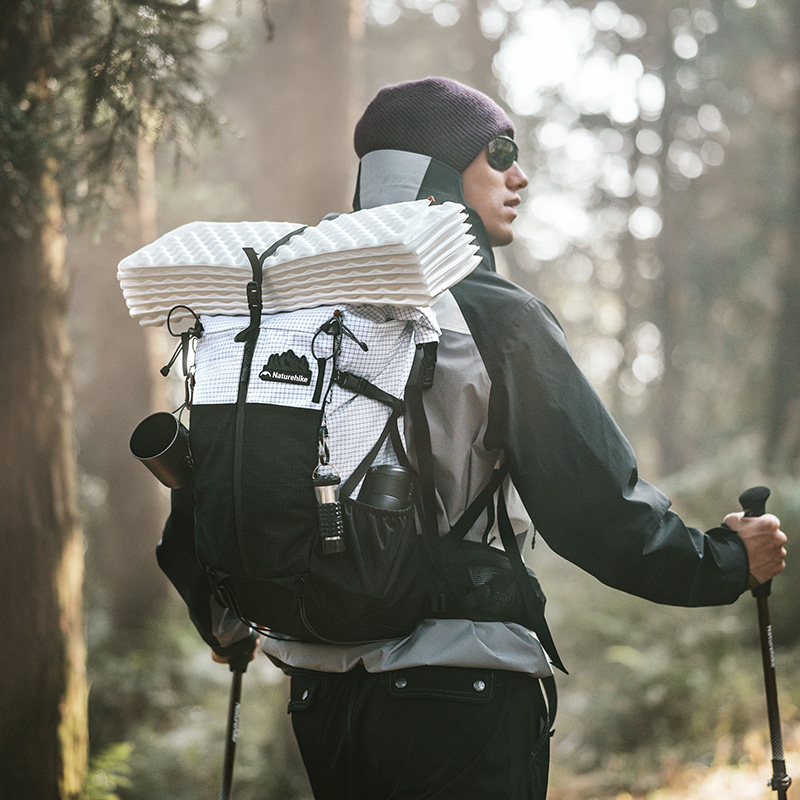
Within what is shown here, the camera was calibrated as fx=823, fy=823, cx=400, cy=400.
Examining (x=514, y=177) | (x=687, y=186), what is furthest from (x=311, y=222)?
(x=687, y=186)

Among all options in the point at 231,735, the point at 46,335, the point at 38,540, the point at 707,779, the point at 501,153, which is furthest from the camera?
the point at 707,779

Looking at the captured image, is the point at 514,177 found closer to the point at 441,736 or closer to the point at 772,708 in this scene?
the point at 441,736

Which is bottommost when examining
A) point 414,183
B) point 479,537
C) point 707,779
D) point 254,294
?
point 707,779

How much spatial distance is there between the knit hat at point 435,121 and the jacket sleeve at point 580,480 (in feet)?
2.29

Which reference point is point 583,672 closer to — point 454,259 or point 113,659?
point 113,659

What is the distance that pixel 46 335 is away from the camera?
382 cm

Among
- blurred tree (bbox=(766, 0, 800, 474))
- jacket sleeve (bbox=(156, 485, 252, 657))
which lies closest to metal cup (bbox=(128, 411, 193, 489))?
jacket sleeve (bbox=(156, 485, 252, 657))

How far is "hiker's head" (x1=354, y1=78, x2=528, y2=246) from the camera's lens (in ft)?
8.22

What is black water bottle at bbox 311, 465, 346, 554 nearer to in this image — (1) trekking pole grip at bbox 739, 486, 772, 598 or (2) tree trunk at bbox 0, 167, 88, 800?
(1) trekking pole grip at bbox 739, 486, 772, 598

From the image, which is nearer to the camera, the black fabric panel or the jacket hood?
the black fabric panel

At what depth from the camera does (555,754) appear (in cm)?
726

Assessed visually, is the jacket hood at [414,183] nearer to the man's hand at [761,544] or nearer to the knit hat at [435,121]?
the knit hat at [435,121]

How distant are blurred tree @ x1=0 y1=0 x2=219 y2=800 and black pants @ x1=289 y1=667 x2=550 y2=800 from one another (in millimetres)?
2111

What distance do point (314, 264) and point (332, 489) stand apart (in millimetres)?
590
